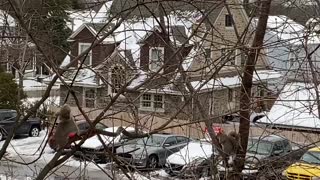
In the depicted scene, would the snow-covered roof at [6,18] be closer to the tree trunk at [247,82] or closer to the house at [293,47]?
the tree trunk at [247,82]

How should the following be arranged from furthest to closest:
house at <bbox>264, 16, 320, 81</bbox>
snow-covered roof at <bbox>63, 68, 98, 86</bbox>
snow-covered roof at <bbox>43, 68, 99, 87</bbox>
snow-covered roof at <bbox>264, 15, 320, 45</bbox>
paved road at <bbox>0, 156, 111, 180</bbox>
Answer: paved road at <bbox>0, 156, 111, 180</bbox>
house at <bbox>264, 16, 320, 81</bbox>
snow-covered roof at <bbox>264, 15, 320, 45</bbox>
snow-covered roof at <bbox>63, 68, 98, 86</bbox>
snow-covered roof at <bbox>43, 68, 99, 87</bbox>

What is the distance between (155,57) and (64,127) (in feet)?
5.58

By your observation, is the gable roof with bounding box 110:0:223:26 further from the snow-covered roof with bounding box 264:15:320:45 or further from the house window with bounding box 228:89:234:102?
the house window with bounding box 228:89:234:102

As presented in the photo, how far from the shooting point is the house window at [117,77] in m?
5.43

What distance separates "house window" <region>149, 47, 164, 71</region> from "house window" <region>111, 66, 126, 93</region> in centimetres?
32

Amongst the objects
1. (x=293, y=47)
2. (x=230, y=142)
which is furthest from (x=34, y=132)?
(x=293, y=47)

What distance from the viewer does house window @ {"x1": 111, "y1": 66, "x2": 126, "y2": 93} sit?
5430mm

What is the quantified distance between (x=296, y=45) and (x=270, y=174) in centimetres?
142

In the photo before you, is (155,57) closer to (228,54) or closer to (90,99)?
(90,99)

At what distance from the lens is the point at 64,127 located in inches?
204

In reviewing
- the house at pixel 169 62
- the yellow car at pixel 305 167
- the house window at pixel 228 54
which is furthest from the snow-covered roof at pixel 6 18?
the yellow car at pixel 305 167

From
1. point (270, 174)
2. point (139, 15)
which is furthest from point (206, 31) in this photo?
point (270, 174)

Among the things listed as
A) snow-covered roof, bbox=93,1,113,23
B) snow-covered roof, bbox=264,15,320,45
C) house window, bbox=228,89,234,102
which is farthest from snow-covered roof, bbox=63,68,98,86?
snow-covered roof, bbox=264,15,320,45

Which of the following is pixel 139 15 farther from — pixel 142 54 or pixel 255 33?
pixel 255 33
